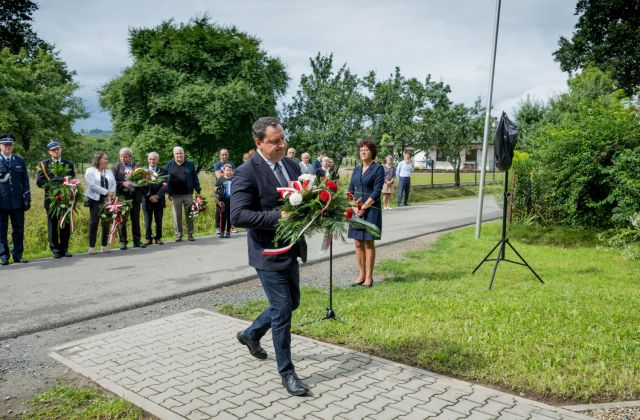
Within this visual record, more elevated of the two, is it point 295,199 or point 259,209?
point 295,199

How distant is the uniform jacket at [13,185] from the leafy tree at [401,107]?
68.4ft

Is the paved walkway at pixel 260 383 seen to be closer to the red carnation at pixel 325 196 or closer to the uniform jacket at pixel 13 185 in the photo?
the red carnation at pixel 325 196

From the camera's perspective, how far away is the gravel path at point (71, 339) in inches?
168

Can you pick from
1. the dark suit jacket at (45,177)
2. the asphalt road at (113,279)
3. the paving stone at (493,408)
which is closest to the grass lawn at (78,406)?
the asphalt road at (113,279)

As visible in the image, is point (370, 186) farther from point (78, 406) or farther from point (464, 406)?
point (78, 406)

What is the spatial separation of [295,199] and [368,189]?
13.3 ft

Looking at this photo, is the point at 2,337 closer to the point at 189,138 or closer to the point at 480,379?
the point at 480,379

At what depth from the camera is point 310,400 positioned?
→ 13.7ft

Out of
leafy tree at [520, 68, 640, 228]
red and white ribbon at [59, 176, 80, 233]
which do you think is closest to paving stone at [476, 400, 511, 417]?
leafy tree at [520, 68, 640, 228]

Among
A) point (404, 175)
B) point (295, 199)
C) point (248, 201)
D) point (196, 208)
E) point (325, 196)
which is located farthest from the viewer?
point (404, 175)

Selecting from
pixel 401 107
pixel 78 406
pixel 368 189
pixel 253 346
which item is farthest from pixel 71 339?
pixel 401 107

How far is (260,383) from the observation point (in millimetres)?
4520

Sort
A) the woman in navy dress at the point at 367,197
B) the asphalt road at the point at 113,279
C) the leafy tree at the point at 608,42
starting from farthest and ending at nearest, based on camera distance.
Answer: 1. the leafy tree at the point at 608,42
2. the woman in navy dress at the point at 367,197
3. the asphalt road at the point at 113,279

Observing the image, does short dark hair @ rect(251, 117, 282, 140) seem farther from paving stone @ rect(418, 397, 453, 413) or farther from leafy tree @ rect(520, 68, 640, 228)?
leafy tree @ rect(520, 68, 640, 228)
